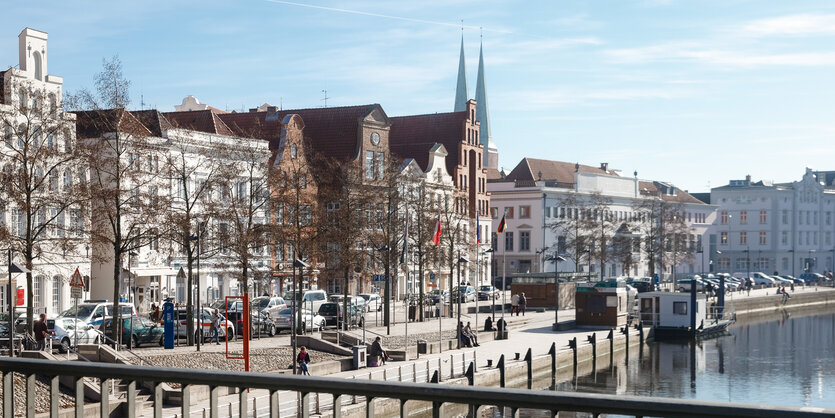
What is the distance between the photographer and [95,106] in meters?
37.5

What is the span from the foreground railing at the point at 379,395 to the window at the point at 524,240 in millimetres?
110803

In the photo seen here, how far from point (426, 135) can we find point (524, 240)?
71.1ft

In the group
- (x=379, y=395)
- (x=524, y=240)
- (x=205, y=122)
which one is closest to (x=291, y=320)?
(x=205, y=122)

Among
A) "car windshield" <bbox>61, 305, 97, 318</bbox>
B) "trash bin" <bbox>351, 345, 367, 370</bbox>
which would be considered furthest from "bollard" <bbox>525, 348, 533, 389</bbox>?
"car windshield" <bbox>61, 305, 97, 318</bbox>

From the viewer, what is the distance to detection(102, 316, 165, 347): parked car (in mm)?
42344

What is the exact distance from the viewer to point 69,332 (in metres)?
41.7

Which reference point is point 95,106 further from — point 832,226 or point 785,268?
point 832,226

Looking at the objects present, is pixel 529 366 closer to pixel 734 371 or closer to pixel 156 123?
pixel 734 371

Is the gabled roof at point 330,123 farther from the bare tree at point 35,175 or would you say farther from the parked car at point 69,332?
the bare tree at point 35,175

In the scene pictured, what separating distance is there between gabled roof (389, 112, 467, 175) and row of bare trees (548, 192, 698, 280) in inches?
511

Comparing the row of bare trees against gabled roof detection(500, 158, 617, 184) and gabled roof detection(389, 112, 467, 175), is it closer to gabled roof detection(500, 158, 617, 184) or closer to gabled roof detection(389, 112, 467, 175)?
gabled roof detection(500, 158, 617, 184)

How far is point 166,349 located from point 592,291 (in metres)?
36.7

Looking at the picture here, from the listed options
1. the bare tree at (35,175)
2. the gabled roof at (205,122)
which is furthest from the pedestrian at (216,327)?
the gabled roof at (205,122)

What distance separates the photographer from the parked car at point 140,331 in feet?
139
